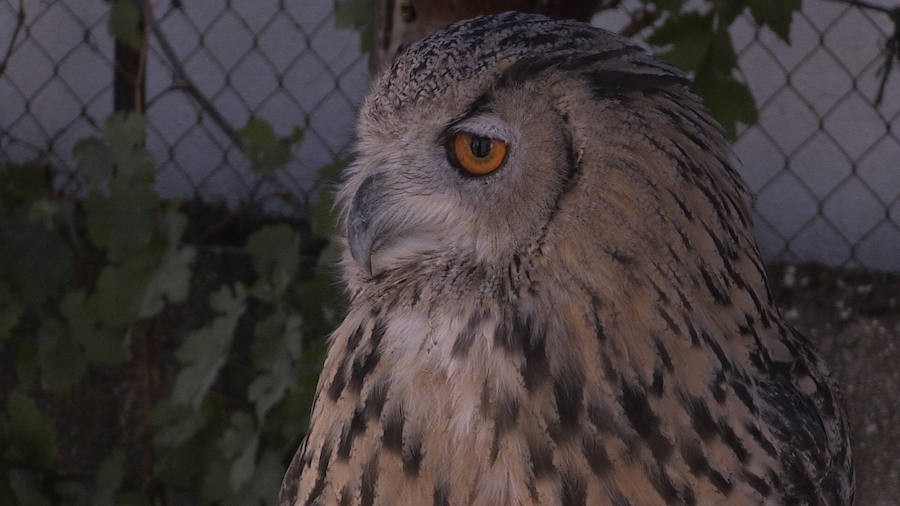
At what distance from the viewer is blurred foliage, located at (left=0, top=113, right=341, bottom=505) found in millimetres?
2014

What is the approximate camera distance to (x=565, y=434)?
106 cm

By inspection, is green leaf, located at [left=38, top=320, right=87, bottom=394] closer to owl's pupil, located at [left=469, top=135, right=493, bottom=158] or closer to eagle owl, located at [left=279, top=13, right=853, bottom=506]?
eagle owl, located at [left=279, top=13, right=853, bottom=506]

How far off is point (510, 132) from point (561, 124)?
55mm

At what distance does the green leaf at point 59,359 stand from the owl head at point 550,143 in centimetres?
144

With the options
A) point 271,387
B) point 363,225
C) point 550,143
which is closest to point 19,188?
point 271,387

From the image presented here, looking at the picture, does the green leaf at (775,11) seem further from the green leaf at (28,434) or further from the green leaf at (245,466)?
the green leaf at (28,434)

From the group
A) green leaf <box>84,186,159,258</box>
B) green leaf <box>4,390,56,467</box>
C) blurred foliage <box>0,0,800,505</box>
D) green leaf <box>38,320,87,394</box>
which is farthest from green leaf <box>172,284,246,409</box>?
green leaf <box>4,390,56,467</box>

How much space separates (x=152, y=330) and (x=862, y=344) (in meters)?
1.99

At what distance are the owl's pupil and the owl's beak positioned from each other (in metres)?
0.18

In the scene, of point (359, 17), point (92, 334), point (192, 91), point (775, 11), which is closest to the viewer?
point (775, 11)

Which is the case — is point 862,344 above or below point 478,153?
below

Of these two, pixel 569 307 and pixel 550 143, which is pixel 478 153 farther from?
pixel 569 307

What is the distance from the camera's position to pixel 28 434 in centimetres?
236

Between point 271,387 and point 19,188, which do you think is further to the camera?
point 19,188
